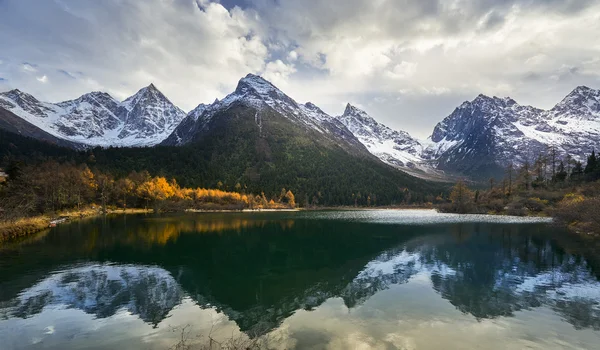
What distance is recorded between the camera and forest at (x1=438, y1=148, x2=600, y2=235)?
74.4 m

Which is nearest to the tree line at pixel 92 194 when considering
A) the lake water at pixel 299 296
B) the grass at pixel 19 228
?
the grass at pixel 19 228

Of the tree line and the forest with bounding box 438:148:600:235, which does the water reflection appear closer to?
the tree line

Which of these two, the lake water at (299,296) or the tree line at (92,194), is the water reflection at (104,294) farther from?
the tree line at (92,194)

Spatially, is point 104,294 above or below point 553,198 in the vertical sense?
below

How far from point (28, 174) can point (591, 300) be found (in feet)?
397

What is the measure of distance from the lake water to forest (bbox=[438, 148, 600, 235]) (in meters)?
28.4

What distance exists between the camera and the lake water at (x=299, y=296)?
1950 centimetres

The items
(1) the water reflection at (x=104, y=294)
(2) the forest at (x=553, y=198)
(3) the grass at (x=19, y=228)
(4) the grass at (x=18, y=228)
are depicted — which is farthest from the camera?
(2) the forest at (x=553, y=198)

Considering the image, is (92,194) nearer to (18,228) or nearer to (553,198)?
(18,228)

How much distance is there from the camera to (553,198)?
112562 millimetres

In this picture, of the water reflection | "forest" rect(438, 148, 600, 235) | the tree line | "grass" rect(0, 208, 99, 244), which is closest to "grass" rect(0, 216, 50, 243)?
"grass" rect(0, 208, 99, 244)

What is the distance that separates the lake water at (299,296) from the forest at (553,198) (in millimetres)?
28396

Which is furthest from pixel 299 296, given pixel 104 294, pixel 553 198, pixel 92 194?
pixel 92 194

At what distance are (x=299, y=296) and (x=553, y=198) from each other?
12180 cm
